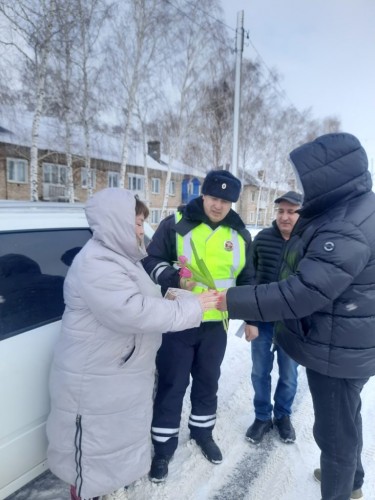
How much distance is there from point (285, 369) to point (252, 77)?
2139cm

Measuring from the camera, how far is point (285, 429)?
2.75 m

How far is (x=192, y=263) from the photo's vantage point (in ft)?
7.24

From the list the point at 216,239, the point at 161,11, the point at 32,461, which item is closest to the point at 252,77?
the point at 161,11

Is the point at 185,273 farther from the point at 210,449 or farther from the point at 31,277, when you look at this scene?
the point at 210,449

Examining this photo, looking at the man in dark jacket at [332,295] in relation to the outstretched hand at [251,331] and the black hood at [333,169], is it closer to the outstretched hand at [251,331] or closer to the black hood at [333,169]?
the black hood at [333,169]

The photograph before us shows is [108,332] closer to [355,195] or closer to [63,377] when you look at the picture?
[63,377]

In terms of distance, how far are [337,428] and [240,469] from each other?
1.05 metres

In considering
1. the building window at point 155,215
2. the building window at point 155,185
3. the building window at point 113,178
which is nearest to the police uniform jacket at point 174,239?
the building window at point 113,178

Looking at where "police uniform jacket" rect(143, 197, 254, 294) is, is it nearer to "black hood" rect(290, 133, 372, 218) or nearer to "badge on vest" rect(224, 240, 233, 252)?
"badge on vest" rect(224, 240, 233, 252)

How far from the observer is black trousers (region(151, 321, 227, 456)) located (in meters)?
2.31

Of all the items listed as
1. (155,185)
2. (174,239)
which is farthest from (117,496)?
(155,185)

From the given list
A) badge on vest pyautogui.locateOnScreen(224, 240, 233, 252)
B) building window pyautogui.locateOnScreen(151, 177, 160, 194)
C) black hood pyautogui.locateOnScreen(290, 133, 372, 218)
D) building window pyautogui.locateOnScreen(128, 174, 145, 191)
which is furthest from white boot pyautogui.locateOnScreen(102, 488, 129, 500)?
building window pyautogui.locateOnScreen(151, 177, 160, 194)

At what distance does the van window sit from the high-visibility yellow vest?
77cm

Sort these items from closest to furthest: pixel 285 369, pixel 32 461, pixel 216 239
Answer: pixel 32 461, pixel 216 239, pixel 285 369
